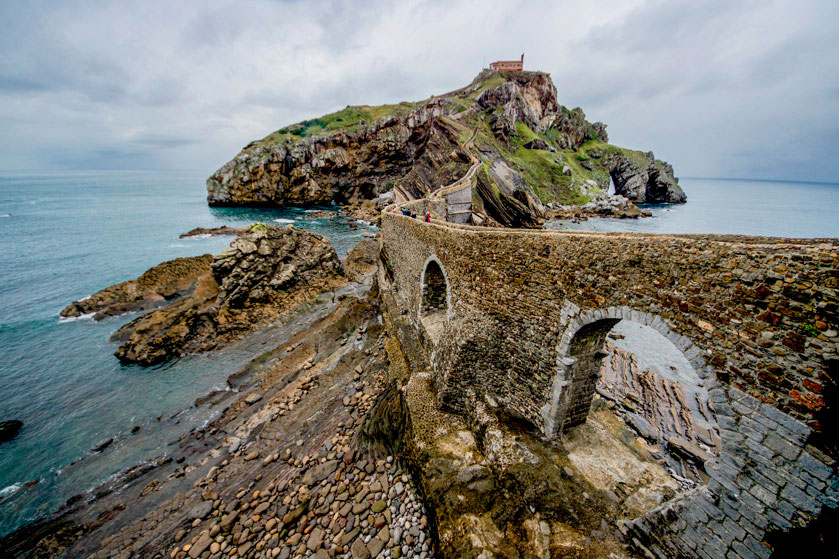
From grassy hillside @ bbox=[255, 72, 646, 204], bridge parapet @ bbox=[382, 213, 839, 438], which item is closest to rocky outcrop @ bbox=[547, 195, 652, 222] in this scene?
grassy hillside @ bbox=[255, 72, 646, 204]

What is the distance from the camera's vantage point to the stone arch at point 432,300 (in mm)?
13094

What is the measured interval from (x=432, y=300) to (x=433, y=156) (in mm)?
39697

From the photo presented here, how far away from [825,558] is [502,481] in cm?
496

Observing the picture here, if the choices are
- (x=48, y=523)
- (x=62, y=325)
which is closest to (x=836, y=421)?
(x=48, y=523)

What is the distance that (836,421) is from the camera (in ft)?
13.1

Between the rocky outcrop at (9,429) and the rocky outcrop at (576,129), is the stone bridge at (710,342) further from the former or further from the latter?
the rocky outcrop at (576,129)

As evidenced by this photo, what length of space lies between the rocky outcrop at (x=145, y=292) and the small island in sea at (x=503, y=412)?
2930mm

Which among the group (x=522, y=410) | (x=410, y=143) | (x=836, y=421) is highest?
(x=410, y=143)

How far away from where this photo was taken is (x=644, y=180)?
262 feet

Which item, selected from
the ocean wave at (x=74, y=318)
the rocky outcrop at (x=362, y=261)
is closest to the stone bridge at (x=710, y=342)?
the rocky outcrop at (x=362, y=261)

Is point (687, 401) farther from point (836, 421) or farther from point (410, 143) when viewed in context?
point (410, 143)

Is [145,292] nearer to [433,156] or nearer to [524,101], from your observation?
[433,156]

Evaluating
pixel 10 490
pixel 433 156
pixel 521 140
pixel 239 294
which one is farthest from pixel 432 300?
pixel 521 140

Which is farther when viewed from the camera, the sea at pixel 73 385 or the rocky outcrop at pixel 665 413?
the sea at pixel 73 385
